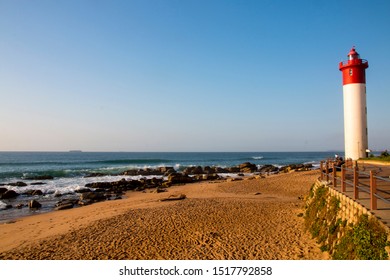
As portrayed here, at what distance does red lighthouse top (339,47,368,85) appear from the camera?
16031mm

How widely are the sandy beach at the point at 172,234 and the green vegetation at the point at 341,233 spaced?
386 mm

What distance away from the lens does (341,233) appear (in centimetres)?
659

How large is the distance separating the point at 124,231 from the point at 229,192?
10586 millimetres

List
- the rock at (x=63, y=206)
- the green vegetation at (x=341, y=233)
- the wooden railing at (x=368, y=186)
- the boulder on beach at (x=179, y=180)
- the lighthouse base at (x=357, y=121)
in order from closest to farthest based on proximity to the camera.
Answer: the green vegetation at (x=341, y=233) < the wooden railing at (x=368, y=186) < the rock at (x=63, y=206) < the lighthouse base at (x=357, y=121) < the boulder on beach at (x=179, y=180)

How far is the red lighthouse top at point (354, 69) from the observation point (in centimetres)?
1603

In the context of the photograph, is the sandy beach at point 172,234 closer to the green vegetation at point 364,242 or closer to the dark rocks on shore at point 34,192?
the green vegetation at point 364,242

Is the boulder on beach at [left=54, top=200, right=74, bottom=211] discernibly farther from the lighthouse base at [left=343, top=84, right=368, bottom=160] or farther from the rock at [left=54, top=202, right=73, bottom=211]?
the lighthouse base at [left=343, top=84, right=368, bottom=160]

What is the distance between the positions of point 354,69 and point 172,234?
14065 mm

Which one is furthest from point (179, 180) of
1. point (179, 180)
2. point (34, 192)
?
point (34, 192)

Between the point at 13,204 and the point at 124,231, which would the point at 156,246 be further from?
the point at 13,204

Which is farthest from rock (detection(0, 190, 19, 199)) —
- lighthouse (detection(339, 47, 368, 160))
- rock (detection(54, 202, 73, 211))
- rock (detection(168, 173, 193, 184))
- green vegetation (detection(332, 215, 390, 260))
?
lighthouse (detection(339, 47, 368, 160))

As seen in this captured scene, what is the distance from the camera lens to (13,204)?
1789cm

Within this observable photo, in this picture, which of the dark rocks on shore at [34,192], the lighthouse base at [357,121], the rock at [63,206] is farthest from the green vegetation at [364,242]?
the dark rocks on shore at [34,192]

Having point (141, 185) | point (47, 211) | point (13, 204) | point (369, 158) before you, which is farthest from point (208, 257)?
point (141, 185)
